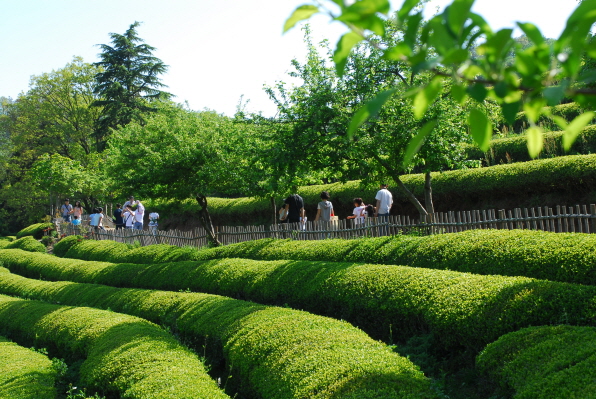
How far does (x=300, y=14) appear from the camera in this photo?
1.50 m

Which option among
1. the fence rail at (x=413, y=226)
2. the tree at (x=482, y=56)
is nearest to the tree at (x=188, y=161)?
the fence rail at (x=413, y=226)

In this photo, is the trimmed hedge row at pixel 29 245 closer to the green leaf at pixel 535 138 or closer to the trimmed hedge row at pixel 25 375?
the trimmed hedge row at pixel 25 375

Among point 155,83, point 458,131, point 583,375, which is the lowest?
point 583,375

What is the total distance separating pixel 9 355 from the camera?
7918mm

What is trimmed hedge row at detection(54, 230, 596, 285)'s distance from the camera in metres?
6.23

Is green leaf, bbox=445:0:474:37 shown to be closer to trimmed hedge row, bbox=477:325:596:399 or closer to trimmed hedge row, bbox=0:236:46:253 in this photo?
trimmed hedge row, bbox=477:325:596:399

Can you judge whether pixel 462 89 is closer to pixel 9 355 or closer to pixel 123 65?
pixel 9 355

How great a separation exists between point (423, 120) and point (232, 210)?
51.3ft

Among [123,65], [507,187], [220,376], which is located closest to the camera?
[220,376]

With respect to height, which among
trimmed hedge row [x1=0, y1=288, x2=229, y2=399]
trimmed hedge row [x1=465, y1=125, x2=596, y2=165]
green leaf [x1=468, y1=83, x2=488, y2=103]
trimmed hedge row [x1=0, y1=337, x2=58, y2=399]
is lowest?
trimmed hedge row [x1=0, y1=337, x2=58, y2=399]

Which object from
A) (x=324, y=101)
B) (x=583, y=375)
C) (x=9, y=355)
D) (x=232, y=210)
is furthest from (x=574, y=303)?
(x=232, y=210)

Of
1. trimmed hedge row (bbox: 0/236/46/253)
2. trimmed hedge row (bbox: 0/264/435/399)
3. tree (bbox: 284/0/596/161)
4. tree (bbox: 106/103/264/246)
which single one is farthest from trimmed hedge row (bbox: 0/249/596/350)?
trimmed hedge row (bbox: 0/236/46/253)

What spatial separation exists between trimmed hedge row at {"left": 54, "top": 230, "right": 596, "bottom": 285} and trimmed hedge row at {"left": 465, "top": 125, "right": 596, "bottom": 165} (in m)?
7.25

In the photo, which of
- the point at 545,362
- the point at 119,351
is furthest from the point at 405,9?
the point at 119,351
